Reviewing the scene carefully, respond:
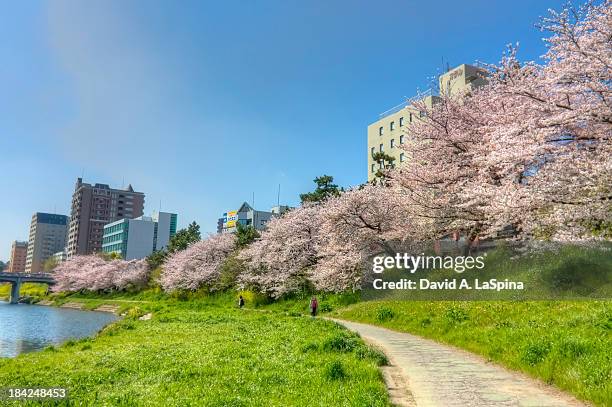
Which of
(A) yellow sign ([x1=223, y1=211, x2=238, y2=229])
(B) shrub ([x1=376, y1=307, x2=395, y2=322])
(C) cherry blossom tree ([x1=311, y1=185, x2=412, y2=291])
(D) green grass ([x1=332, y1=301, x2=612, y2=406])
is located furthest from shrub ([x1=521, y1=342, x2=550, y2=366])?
(A) yellow sign ([x1=223, y1=211, x2=238, y2=229])

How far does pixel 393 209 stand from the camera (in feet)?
102

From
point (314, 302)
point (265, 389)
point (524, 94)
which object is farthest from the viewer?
point (314, 302)

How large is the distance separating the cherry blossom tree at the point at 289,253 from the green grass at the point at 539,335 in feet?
67.2

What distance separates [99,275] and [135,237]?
229 feet

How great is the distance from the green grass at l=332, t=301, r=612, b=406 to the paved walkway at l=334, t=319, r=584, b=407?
33cm

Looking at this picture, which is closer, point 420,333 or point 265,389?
point 265,389

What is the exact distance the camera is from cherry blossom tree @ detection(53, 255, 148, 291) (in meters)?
86.7

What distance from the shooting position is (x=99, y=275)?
9294 centimetres

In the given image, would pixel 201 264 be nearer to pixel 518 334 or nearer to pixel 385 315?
pixel 385 315

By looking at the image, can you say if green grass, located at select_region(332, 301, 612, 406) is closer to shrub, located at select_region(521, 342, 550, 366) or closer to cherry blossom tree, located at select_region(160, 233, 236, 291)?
shrub, located at select_region(521, 342, 550, 366)

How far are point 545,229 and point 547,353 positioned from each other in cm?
826

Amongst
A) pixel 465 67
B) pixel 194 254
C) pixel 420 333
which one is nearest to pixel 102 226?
pixel 194 254

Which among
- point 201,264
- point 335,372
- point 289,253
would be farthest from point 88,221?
point 335,372

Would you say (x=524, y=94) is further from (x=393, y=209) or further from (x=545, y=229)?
(x=393, y=209)
